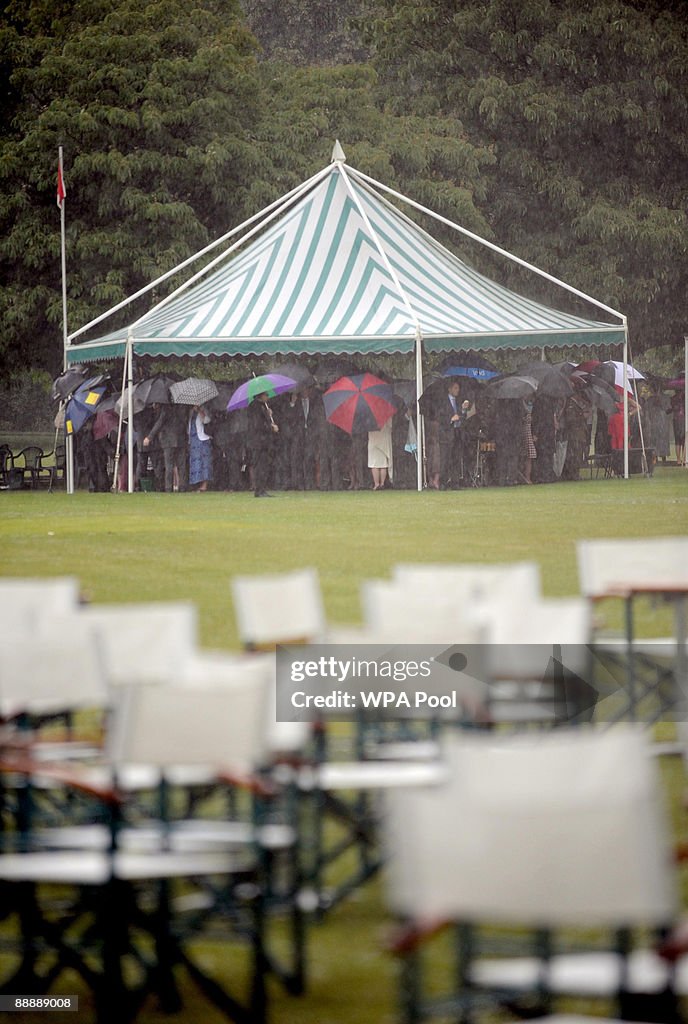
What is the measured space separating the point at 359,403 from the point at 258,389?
1.52m

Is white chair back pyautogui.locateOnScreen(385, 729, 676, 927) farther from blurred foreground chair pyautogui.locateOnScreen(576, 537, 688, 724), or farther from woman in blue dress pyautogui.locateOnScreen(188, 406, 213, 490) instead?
woman in blue dress pyautogui.locateOnScreen(188, 406, 213, 490)

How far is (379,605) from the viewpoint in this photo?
6637mm

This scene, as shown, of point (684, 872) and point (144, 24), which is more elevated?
point (144, 24)

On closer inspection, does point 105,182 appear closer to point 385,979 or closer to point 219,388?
point 219,388

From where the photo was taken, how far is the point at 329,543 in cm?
1711

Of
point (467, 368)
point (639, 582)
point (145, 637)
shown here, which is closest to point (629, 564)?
point (639, 582)

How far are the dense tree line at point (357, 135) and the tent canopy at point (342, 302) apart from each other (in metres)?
5.80

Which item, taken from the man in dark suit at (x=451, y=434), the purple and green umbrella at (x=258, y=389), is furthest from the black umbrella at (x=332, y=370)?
the man in dark suit at (x=451, y=434)

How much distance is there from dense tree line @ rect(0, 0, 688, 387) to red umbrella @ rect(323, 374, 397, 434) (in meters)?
8.70

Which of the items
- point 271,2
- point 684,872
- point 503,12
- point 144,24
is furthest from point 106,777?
point 271,2

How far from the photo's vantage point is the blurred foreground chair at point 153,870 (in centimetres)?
459

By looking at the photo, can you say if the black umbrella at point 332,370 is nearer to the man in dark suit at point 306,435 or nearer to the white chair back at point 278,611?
the man in dark suit at point 306,435

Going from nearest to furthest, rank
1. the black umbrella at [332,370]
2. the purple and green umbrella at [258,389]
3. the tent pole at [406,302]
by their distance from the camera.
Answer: the tent pole at [406,302]
the purple and green umbrella at [258,389]
the black umbrella at [332,370]

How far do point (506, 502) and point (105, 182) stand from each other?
1492 cm
